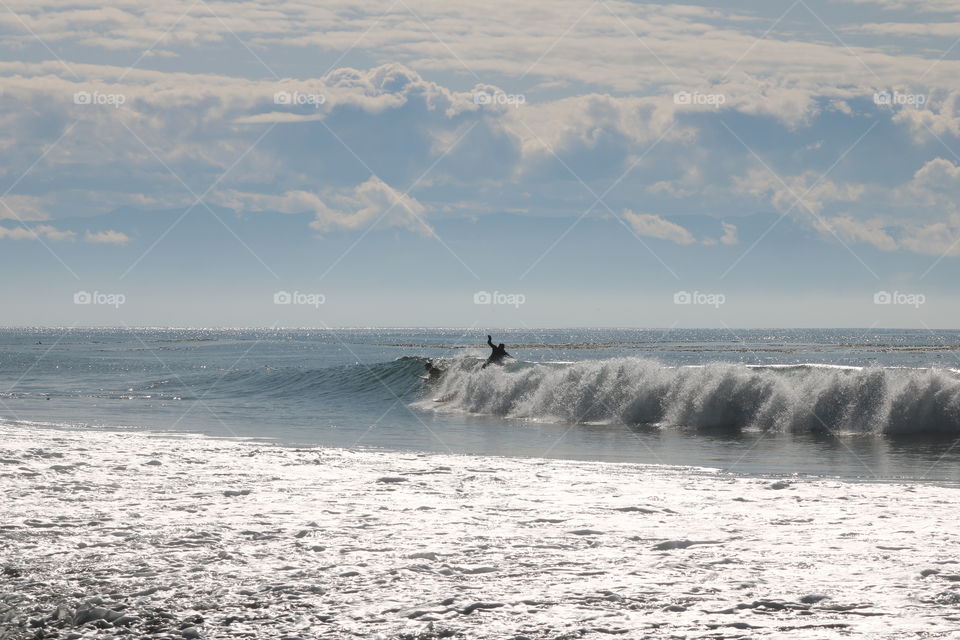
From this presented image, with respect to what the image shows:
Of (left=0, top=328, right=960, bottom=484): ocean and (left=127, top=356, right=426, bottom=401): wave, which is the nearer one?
(left=0, top=328, right=960, bottom=484): ocean

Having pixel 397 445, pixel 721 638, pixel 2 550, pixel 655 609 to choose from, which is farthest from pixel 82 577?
pixel 397 445

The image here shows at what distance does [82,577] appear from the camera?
25.4 feet

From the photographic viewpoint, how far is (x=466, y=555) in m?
8.66

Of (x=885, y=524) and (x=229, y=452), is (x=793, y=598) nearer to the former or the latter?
(x=885, y=524)

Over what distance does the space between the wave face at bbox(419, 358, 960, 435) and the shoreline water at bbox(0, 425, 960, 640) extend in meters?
10.6

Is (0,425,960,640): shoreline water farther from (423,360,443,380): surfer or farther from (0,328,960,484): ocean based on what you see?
(423,360,443,380): surfer

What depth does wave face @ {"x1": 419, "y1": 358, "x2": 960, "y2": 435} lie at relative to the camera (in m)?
22.9

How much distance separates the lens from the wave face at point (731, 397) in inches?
901

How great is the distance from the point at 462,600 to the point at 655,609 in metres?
1.57

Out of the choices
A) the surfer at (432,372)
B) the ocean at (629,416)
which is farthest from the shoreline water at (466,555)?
the surfer at (432,372)

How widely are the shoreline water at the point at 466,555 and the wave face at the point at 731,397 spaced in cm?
1057

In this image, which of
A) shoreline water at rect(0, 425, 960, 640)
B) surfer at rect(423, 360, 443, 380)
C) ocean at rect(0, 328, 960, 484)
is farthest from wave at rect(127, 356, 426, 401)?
shoreline water at rect(0, 425, 960, 640)

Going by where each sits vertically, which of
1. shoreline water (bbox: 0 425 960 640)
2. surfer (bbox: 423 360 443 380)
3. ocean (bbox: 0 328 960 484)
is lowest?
shoreline water (bbox: 0 425 960 640)

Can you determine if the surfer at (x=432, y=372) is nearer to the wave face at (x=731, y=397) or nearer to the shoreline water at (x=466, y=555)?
the wave face at (x=731, y=397)
